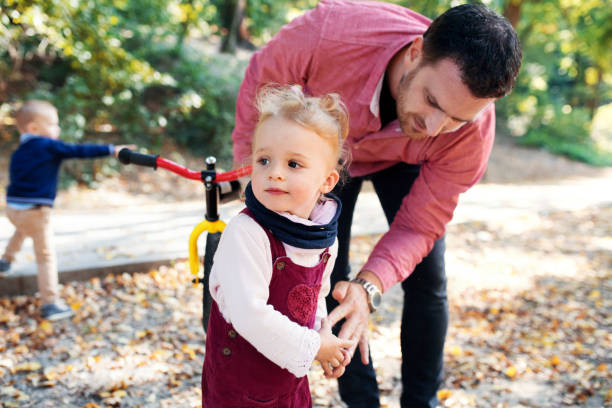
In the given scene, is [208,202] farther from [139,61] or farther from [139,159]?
[139,61]

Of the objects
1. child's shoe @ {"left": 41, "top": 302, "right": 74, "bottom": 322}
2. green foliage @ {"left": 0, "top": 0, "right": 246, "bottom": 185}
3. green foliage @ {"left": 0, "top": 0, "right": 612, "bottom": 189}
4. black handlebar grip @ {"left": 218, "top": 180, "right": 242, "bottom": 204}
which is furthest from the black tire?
green foliage @ {"left": 0, "top": 0, "right": 246, "bottom": 185}

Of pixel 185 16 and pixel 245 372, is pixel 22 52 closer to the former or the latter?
pixel 185 16

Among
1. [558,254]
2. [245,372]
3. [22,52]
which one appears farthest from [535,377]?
[22,52]

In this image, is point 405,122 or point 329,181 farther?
point 405,122

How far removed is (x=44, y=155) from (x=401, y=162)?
93.9 inches

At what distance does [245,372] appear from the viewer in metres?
1.45

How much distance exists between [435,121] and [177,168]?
39.0 inches

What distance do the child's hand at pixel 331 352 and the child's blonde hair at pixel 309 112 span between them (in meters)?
0.54

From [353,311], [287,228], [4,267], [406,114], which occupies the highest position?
[406,114]

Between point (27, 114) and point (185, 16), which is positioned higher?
point (185, 16)

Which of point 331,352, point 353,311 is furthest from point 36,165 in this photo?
point 331,352

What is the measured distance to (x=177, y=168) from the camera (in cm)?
190

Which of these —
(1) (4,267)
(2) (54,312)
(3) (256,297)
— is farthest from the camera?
(1) (4,267)

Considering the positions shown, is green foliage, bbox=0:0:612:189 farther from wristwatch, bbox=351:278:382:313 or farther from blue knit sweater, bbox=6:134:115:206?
wristwatch, bbox=351:278:382:313
